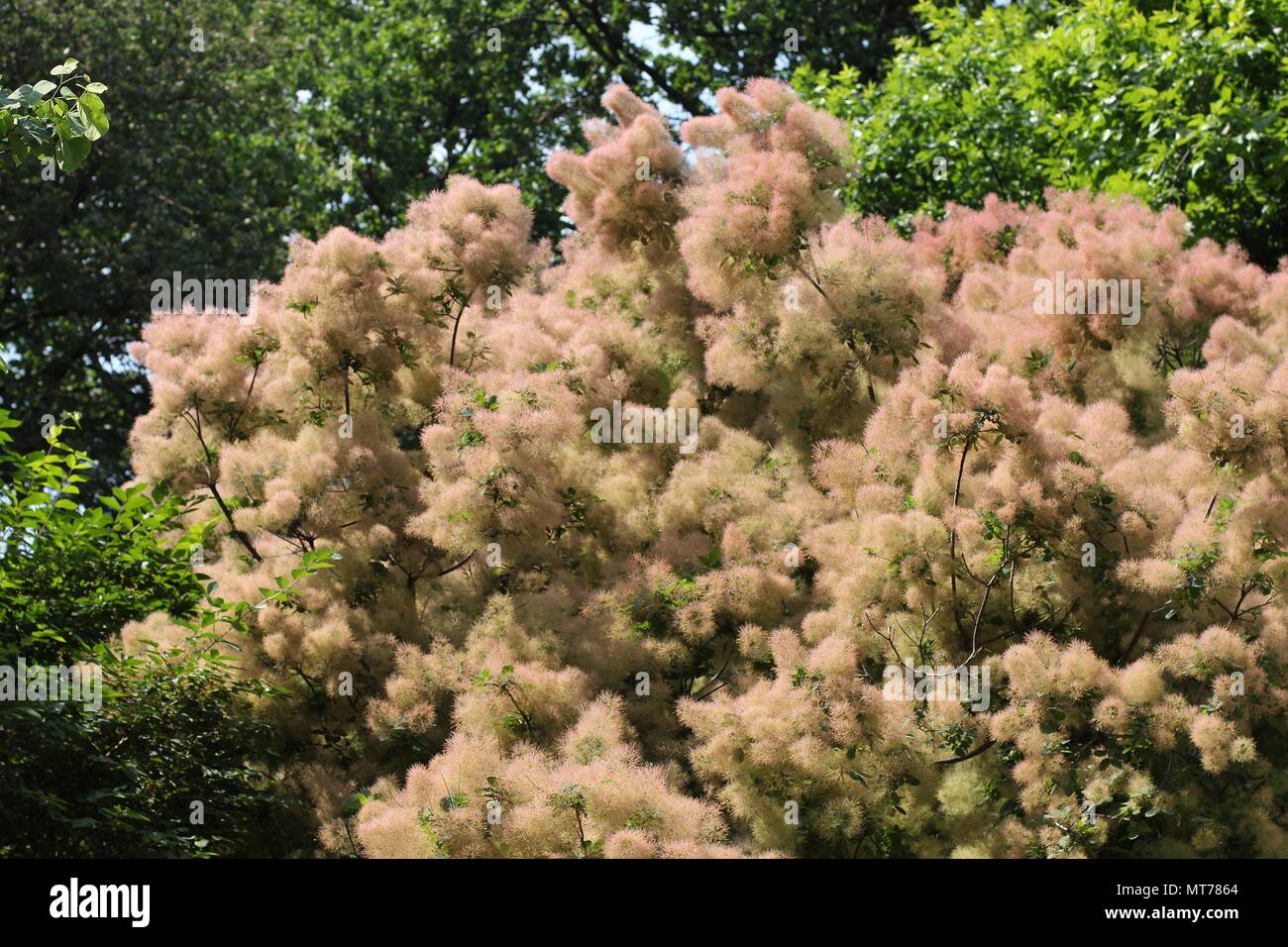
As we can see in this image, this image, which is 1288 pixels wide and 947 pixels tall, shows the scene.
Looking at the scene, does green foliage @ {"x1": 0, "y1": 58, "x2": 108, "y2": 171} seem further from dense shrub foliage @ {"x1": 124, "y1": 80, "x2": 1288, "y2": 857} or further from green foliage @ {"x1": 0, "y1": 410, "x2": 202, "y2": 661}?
dense shrub foliage @ {"x1": 124, "y1": 80, "x2": 1288, "y2": 857}

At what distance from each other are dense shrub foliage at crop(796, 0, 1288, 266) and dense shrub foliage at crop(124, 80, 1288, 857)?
76 centimetres

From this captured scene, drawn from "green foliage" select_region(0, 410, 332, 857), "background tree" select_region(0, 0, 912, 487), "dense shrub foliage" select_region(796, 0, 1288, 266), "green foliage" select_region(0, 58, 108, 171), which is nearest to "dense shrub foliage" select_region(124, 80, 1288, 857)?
"green foliage" select_region(0, 410, 332, 857)

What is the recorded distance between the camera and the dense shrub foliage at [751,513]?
577cm

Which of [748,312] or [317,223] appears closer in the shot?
Answer: [748,312]

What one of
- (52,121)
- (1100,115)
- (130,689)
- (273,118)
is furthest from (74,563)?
(273,118)

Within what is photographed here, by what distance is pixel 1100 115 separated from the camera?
9383mm

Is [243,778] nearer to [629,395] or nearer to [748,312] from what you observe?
[629,395]

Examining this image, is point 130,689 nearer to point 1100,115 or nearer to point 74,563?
point 74,563

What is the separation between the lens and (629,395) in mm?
7848

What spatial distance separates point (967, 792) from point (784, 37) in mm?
12983

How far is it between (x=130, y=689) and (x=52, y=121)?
9.20ft

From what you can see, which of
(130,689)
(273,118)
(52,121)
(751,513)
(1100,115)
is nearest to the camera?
(52,121)

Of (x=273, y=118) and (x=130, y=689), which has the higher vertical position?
(x=273, y=118)

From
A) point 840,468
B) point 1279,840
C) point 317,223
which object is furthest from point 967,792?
point 317,223
